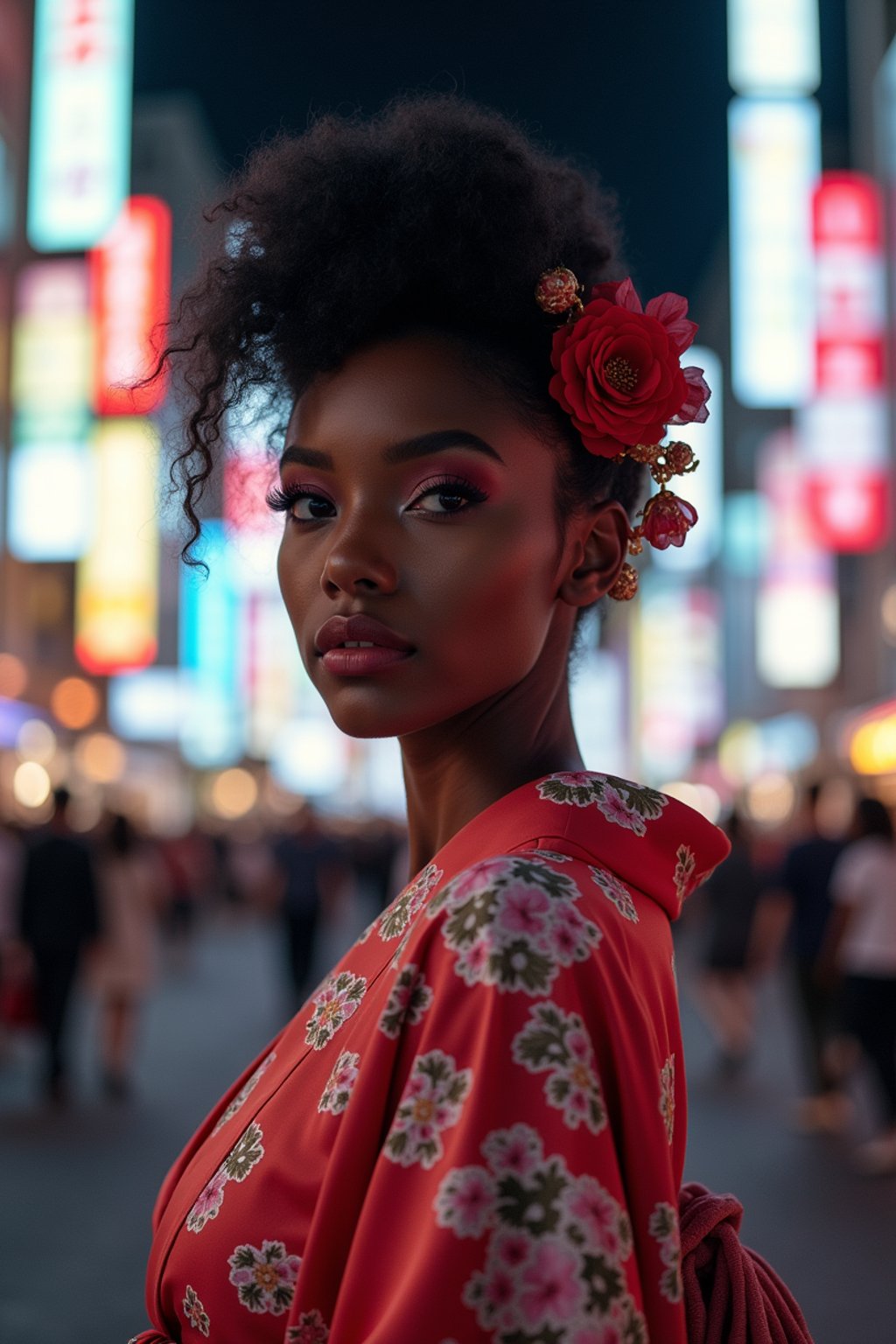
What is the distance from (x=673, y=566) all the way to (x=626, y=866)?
184ft

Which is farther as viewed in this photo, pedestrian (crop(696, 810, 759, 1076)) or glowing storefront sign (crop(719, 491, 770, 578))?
glowing storefront sign (crop(719, 491, 770, 578))

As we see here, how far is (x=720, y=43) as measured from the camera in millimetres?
19344

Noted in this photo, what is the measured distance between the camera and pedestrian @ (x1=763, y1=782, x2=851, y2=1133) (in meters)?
7.67

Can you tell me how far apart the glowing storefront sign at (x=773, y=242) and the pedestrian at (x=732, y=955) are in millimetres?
12184

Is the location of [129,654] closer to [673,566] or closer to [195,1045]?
[195,1045]

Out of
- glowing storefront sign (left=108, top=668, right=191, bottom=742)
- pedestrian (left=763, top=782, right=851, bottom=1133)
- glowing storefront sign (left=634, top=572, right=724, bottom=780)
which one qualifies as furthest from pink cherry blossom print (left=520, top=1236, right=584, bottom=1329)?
glowing storefront sign (left=634, top=572, right=724, bottom=780)

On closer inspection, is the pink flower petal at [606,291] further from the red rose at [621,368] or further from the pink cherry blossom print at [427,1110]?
the pink cherry blossom print at [427,1110]

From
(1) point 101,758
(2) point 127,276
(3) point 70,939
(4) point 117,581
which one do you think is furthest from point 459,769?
(1) point 101,758

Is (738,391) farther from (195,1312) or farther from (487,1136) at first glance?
(487,1136)

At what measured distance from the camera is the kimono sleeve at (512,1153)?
0.98 metres

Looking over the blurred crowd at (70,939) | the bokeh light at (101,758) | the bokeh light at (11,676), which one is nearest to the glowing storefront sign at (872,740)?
the blurred crowd at (70,939)

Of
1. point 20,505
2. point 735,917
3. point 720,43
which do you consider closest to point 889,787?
point 720,43

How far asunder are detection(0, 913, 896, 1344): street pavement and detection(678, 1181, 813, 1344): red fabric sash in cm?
312

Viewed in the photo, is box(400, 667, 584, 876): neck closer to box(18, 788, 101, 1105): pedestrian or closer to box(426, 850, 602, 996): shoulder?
box(426, 850, 602, 996): shoulder
